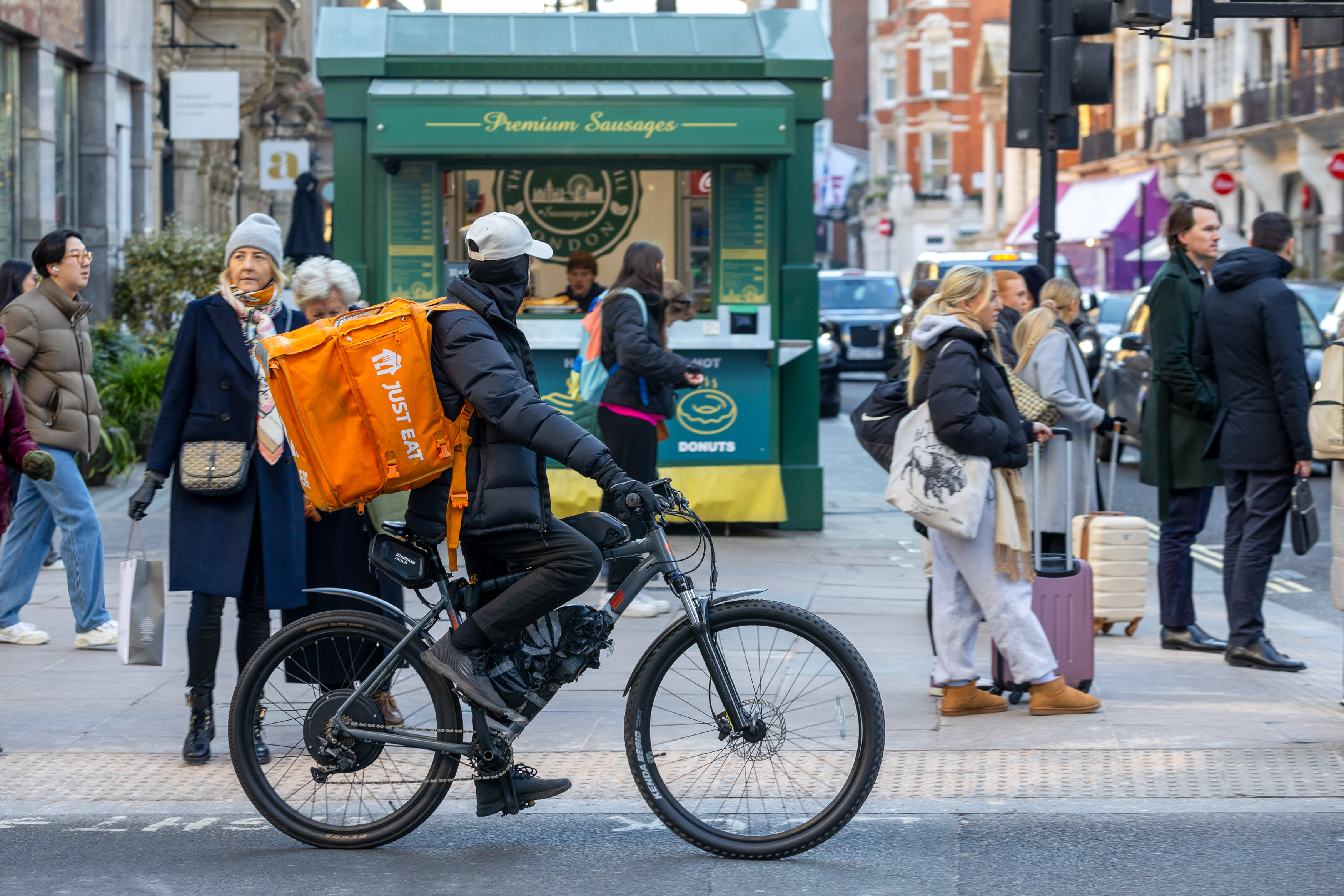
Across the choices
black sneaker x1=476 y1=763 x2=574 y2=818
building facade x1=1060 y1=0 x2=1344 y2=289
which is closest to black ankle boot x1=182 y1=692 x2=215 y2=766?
black sneaker x1=476 y1=763 x2=574 y2=818

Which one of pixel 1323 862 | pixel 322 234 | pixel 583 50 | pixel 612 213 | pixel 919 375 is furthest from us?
pixel 322 234

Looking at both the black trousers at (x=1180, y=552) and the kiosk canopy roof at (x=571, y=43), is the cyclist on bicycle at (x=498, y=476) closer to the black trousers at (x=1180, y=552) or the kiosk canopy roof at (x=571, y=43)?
the black trousers at (x=1180, y=552)

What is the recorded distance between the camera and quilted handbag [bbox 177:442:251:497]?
541cm

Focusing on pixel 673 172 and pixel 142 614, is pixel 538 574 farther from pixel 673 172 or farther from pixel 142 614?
pixel 673 172

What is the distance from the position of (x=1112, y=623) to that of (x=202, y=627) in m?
4.37

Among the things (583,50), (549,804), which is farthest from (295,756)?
(583,50)

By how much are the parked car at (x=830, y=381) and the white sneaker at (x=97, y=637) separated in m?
13.6

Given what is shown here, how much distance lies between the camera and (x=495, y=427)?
4.49 metres

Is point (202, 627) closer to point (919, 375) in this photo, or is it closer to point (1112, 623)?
point (919, 375)

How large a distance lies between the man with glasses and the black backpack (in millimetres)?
3331

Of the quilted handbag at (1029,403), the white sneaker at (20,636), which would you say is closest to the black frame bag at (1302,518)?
the quilted handbag at (1029,403)

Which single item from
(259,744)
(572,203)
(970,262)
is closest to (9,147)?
(572,203)

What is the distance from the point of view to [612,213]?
36.8ft

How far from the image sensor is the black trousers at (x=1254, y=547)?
6.99 meters
